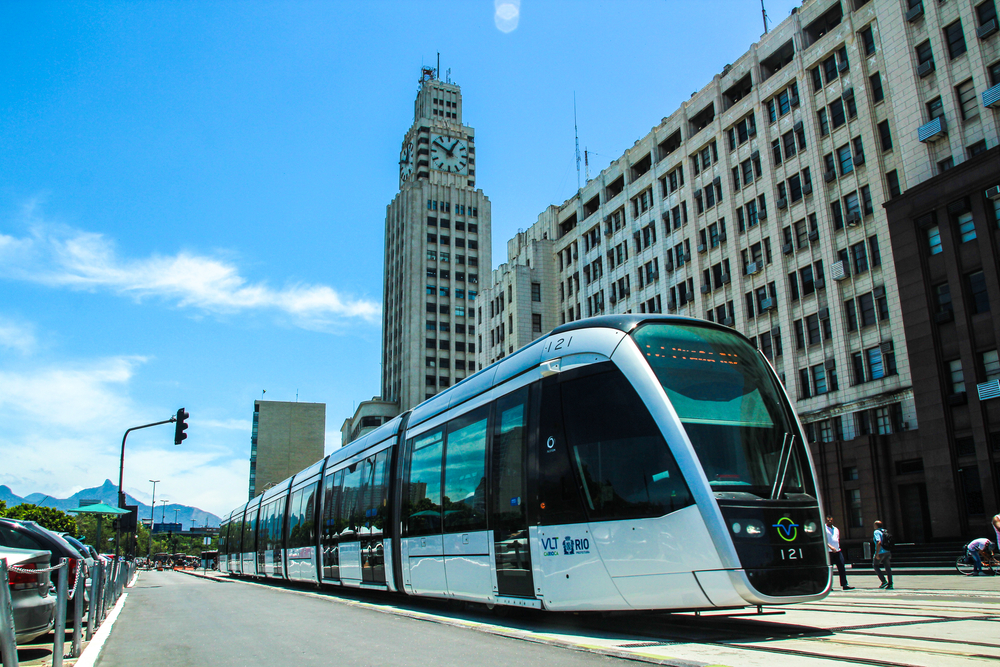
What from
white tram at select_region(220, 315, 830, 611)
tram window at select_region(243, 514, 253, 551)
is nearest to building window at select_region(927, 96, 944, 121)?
white tram at select_region(220, 315, 830, 611)

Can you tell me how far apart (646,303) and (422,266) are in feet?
164

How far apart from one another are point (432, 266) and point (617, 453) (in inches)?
3541

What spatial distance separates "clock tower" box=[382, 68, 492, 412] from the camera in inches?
3679

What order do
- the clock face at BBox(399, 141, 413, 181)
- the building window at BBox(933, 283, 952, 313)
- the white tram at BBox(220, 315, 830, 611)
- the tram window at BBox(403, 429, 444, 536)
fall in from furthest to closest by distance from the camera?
the clock face at BBox(399, 141, 413, 181)
the building window at BBox(933, 283, 952, 313)
the tram window at BBox(403, 429, 444, 536)
the white tram at BBox(220, 315, 830, 611)

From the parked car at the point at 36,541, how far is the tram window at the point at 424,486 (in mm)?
5140

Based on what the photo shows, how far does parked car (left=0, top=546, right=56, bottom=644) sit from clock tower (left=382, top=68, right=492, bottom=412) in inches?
3185

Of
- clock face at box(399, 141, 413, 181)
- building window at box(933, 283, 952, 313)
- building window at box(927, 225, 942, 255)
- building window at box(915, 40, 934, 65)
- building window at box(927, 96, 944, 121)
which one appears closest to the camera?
building window at box(933, 283, 952, 313)

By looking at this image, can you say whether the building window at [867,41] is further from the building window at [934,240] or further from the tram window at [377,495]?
the tram window at [377,495]

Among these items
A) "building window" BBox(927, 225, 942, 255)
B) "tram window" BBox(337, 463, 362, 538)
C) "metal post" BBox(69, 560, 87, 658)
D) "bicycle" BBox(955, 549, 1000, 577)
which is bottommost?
"bicycle" BBox(955, 549, 1000, 577)

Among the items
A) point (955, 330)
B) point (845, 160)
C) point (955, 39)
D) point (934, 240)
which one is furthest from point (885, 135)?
point (955, 330)

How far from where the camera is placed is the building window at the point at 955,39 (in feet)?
103

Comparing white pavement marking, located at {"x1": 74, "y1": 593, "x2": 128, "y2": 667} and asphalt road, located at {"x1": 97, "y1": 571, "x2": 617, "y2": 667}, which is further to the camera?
white pavement marking, located at {"x1": 74, "y1": 593, "x2": 128, "y2": 667}

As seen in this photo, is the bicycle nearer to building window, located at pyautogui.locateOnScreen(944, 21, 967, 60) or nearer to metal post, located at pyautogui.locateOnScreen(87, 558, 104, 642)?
metal post, located at pyautogui.locateOnScreen(87, 558, 104, 642)

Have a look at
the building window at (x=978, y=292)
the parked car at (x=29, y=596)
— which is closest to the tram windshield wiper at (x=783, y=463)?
the parked car at (x=29, y=596)
